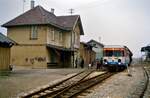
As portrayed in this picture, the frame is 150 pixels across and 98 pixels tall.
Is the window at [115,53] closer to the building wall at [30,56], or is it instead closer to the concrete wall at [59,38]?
the building wall at [30,56]

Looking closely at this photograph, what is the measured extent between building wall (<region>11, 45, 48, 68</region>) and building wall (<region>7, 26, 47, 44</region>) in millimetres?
703

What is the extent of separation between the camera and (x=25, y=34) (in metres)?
44.1

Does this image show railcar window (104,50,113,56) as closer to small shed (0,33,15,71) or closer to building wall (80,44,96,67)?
small shed (0,33,15,71)

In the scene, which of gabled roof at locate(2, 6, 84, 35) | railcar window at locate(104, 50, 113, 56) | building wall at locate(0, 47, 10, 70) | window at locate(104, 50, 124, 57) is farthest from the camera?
gabled roof at locate(2, 6, 84, 35)

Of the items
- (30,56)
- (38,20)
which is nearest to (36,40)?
(30,56)

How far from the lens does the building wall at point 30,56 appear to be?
139 ft

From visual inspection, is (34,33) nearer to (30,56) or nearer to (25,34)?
(25,34)

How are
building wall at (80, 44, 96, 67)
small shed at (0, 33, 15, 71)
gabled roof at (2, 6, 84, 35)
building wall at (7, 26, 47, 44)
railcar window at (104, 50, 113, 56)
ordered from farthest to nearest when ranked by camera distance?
building wall at (80, 44, 96, 67), gabled roof at (2, 6, 84, 35), building wall at (7, 26, 47, 44), railcar window at (104, 50, 113, 56), small shed at (0, 33, 15, 71)

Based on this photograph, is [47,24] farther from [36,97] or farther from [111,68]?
[36,97]

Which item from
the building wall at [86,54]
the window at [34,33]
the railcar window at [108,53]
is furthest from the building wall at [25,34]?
the building wall at [86,54]

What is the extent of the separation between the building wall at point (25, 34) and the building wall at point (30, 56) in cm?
70

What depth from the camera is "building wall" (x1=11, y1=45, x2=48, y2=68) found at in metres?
42.3

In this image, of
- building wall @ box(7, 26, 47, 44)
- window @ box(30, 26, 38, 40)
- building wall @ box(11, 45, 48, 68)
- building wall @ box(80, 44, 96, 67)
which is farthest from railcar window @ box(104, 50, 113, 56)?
building wall @ box(80, 44, 96, 67)

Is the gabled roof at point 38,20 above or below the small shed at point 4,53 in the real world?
above
